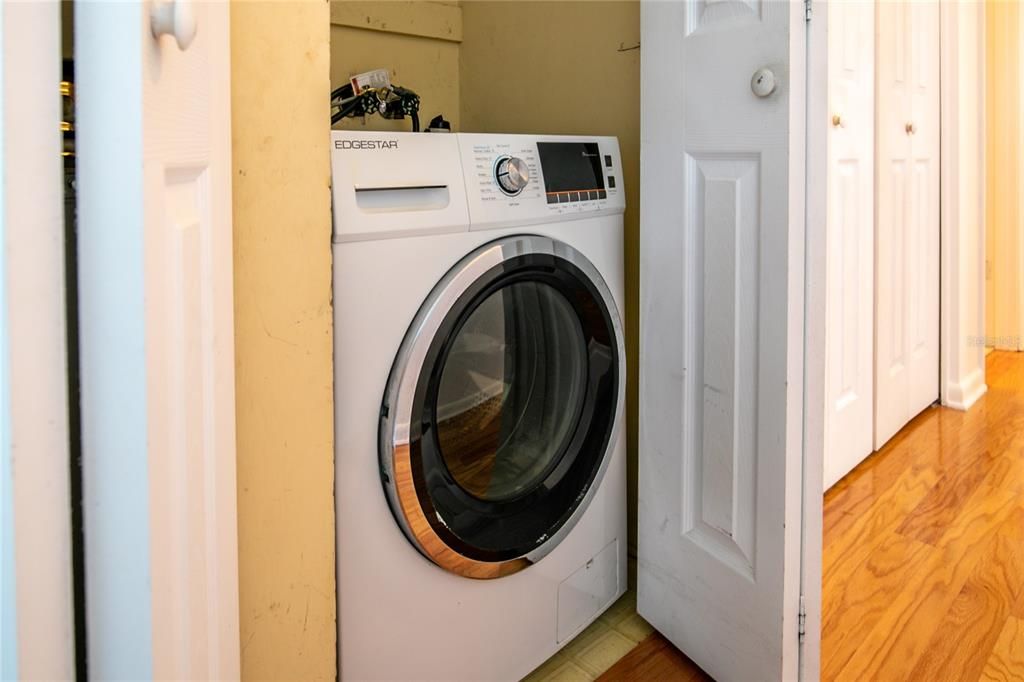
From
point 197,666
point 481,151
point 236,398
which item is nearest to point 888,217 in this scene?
point 481,151

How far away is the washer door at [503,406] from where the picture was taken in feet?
3.54

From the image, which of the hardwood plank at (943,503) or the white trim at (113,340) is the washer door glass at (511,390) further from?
the hardwood plank at (943,503)

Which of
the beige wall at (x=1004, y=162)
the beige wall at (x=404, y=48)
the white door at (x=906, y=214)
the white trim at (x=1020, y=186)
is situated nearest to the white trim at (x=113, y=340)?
the beige wall at (x=404, y=48)

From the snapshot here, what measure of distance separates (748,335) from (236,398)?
770 millimetres

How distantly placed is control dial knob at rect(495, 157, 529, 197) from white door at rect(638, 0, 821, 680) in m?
0.27

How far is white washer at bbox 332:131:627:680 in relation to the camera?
1041mm

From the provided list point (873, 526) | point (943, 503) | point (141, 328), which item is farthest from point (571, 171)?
point (943, 503)

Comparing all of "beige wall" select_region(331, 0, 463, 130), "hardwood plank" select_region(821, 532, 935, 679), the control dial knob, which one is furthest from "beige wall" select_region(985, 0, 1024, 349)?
A: the control dial knob

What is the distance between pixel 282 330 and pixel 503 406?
474 millimetres

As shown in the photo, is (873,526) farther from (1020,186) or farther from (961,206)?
(1020,186)

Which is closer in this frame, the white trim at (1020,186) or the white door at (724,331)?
the white door at (724,331)

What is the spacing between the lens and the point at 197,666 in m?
0.62

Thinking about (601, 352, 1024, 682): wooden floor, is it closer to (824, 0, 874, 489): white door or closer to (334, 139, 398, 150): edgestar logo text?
(824, 0, 874, 489): white door

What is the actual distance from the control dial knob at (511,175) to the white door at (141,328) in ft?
2.02
